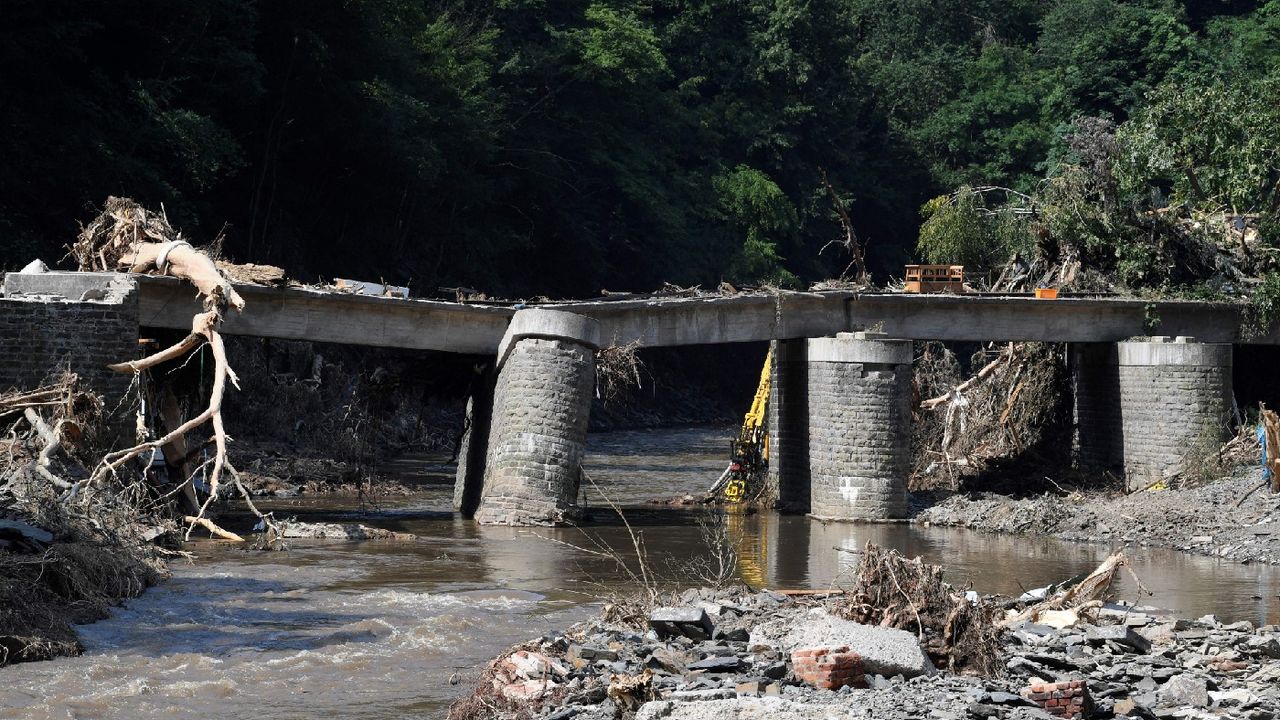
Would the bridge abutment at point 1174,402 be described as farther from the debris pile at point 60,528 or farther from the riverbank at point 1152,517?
the debris pile at point 60,528

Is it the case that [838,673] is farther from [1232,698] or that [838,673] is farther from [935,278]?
[935,278]

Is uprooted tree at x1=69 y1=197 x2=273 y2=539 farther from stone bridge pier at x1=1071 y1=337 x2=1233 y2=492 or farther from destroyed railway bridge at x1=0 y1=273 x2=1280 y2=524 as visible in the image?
stone bridge pier at x1=1071 y1=337 x2=1233 y2=492

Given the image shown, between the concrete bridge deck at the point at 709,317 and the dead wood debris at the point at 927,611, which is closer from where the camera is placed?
the dead wood debris at the point at 927,611

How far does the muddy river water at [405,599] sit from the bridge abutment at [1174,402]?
522 centimetres

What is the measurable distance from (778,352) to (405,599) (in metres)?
13.9

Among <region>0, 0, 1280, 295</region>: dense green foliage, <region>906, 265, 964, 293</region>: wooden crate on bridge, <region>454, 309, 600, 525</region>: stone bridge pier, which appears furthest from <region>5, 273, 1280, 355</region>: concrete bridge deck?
<region>0, 0, 1280, 295</region>: dense green foliage

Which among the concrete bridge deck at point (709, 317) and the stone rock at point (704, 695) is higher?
the concrete bridge deck at point (709, 317)

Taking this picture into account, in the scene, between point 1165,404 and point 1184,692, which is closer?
point 1184,692

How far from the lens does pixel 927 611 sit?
44.8 ft

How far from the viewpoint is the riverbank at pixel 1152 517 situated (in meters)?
23.7

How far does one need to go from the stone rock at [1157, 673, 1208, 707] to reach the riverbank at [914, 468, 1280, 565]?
34.4 feet

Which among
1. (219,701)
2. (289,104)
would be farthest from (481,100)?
(219,701)

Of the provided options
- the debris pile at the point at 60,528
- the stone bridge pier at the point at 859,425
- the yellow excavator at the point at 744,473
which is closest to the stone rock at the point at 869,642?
the debris pile at the point at 60,528

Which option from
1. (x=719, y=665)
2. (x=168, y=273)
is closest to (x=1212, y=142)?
(x=168, y=273)
